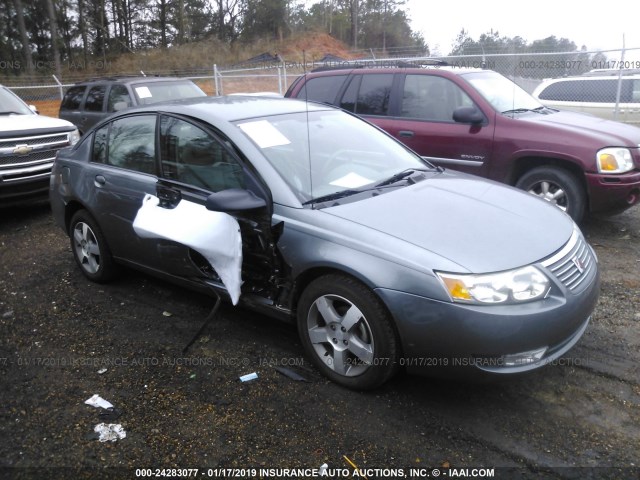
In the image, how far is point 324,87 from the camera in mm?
7152

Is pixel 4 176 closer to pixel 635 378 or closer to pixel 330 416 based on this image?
pixel 330 416

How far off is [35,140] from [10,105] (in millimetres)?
1305

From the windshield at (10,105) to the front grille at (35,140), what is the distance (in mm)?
959

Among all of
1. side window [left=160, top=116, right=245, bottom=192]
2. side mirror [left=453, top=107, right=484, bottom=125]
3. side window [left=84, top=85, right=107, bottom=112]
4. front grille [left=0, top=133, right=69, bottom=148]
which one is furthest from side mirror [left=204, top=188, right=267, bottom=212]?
side window [left=84, top=85, right=107, bottom=112]

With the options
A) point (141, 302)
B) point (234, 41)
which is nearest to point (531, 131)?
point (141, 302)

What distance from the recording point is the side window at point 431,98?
6184 millimetres

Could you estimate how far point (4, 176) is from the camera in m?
6.65

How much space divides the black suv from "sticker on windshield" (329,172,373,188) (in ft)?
20.8

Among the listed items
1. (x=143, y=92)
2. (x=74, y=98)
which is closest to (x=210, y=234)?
(x=143, y=92)

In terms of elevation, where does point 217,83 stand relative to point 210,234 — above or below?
above

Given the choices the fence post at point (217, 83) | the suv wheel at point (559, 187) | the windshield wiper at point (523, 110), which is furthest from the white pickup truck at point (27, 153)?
the fence post at point (217, 83)

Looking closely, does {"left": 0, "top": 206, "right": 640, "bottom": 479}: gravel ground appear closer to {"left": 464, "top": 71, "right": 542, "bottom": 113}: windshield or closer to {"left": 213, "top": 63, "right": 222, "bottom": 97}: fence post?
{"left": 464, "top": 71, "right": 542, "bottom": 113}: windshield

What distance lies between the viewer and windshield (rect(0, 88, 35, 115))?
7.73 m

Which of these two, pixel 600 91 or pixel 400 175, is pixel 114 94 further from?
pixel 600 91
